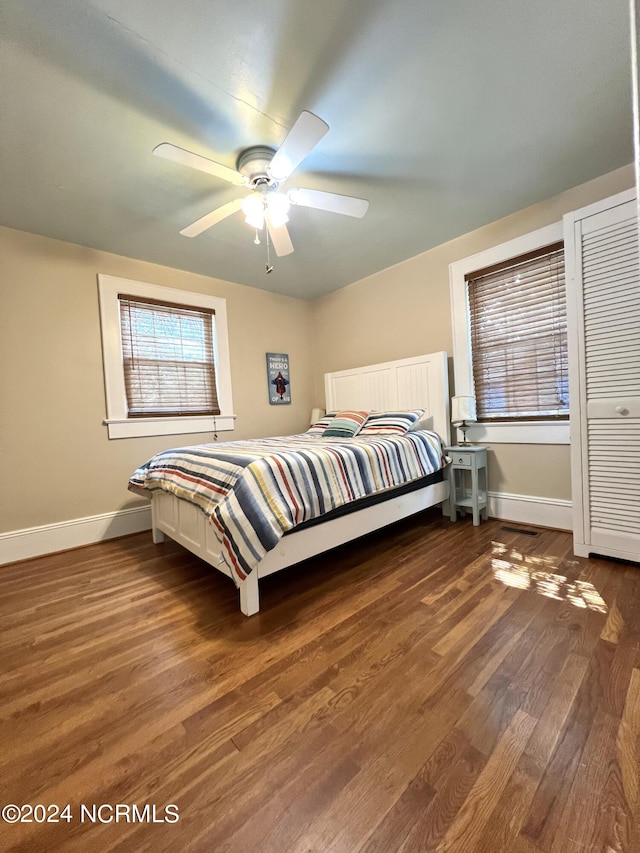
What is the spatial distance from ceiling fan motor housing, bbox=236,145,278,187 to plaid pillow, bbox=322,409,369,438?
1.91 m

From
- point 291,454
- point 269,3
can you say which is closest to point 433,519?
point 291,454

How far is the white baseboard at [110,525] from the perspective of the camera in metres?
2.52

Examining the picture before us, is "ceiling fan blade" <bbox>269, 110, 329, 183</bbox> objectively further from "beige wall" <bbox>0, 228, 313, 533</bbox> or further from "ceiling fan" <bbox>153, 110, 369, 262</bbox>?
"beige wall" <bbox>0, 228, 313, 533</bbox>

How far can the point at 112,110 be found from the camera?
1.60m

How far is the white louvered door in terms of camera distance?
1896 mm

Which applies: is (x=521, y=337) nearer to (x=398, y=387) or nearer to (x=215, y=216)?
(x=398, y=387)

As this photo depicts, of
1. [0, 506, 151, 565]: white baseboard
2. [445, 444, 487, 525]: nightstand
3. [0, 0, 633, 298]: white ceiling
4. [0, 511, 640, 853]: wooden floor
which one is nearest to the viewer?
[0, 511, 640, 853]: wooden floor

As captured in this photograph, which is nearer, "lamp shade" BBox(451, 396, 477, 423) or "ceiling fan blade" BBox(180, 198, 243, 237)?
"ceiling fan blade" BBox(180, 198, 243, 237)

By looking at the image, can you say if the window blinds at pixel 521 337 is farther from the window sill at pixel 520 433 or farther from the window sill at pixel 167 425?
the window sill at pixel 167 425

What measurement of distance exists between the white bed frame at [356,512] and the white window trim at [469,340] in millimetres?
175

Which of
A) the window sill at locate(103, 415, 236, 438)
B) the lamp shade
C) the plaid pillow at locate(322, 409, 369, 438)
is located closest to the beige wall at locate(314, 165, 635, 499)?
the lamp shade

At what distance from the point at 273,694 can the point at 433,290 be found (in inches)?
130

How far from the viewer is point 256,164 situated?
6.18 ft

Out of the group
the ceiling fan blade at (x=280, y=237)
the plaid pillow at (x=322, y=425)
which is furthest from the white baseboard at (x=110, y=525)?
the ceiling fan blade at (x=280, y=237)
